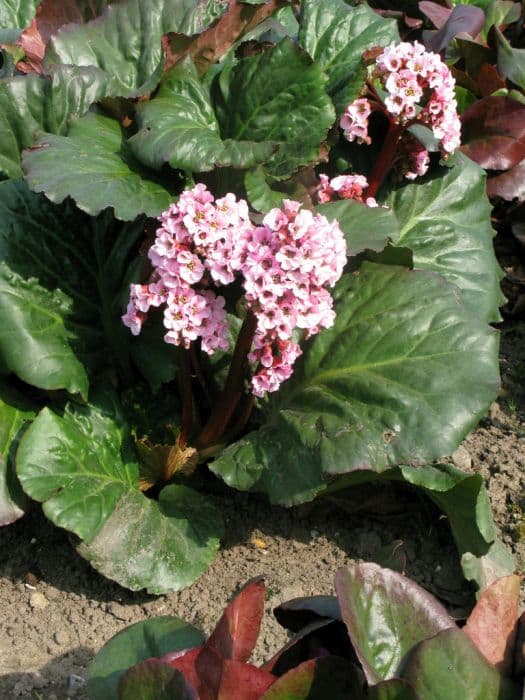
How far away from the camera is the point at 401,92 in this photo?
9.09 feet

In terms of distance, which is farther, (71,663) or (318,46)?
(318,46)

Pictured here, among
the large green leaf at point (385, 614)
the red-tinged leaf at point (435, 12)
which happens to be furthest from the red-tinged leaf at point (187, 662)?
the red-tinged leaf at point (435, 12)

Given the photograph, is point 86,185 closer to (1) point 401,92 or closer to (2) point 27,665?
(1) point 401,92

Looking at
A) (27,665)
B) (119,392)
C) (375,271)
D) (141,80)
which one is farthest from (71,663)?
(141,80)

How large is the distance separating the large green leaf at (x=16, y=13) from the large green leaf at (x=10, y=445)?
5.51ft

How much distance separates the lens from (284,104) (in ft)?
8.58

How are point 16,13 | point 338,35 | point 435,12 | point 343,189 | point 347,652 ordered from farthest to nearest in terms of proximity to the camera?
point 435,12 → point 16,13 → point 338,35 → point 343,189 → point 347,652

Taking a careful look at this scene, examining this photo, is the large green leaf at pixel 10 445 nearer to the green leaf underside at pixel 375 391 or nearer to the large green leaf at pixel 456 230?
the green leaf underside at pixel 375 391

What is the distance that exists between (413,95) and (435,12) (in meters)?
1.64

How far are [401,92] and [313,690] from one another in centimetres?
182

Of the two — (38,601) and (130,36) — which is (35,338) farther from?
(130,36)

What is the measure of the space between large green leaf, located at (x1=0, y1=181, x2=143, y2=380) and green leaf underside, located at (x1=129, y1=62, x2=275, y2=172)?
1.19 feet

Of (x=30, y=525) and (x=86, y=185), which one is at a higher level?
(x=86, y=185)

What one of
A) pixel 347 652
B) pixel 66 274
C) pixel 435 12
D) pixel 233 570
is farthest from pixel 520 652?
pixel 435 12
